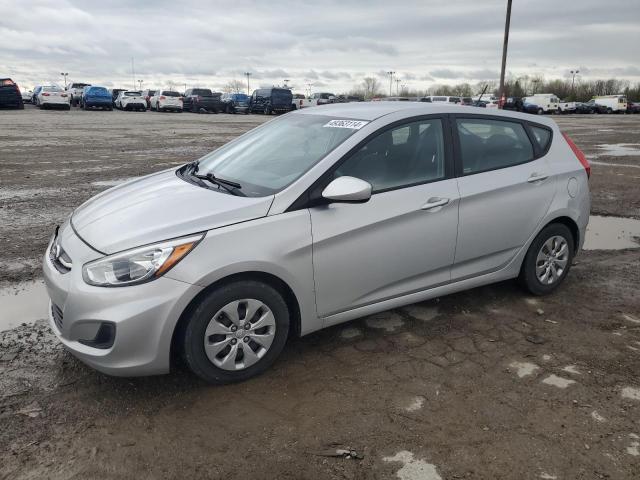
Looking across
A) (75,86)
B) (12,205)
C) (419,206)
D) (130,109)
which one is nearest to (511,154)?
(419,206)

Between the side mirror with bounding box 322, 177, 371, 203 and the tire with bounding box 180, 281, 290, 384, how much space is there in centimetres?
68

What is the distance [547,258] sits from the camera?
4840 millimetres

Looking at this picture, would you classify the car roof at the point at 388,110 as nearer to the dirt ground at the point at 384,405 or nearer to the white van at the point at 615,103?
the dirt ground at the point at 384,405

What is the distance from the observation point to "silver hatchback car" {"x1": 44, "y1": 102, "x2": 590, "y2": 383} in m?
3.11

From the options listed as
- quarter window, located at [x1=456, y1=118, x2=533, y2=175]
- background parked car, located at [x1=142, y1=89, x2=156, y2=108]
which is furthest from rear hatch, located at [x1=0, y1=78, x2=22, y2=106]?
quarter window, located at [x1=456, y1=118, x2=533, y2=175]

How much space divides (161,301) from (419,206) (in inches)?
73.0

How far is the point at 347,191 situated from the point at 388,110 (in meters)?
1.03

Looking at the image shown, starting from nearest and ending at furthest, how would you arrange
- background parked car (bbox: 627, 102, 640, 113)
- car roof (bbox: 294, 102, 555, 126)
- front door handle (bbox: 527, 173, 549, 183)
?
1. car roof (bbox: 294, 102, 555, 126)
2. front door handle (bbox: 527, 173, 549, 183)
3. background parked car (bbox: 627, 102, 640, 113)

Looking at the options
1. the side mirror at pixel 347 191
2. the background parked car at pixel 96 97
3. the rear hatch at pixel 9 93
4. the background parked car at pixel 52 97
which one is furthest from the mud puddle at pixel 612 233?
the background parked car at pixel 52 97

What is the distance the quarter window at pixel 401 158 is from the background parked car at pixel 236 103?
136 feet

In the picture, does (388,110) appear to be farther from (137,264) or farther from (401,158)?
(137,264)

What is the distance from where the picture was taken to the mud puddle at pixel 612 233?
259 inches

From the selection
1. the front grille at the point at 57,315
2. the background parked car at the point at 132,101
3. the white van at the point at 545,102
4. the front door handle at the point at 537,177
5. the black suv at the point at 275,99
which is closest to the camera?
the front grille at the point at 57,315

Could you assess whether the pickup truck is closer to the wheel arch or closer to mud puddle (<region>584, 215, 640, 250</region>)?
mud puddle (<region>584, 215, 640, 250</region>)
